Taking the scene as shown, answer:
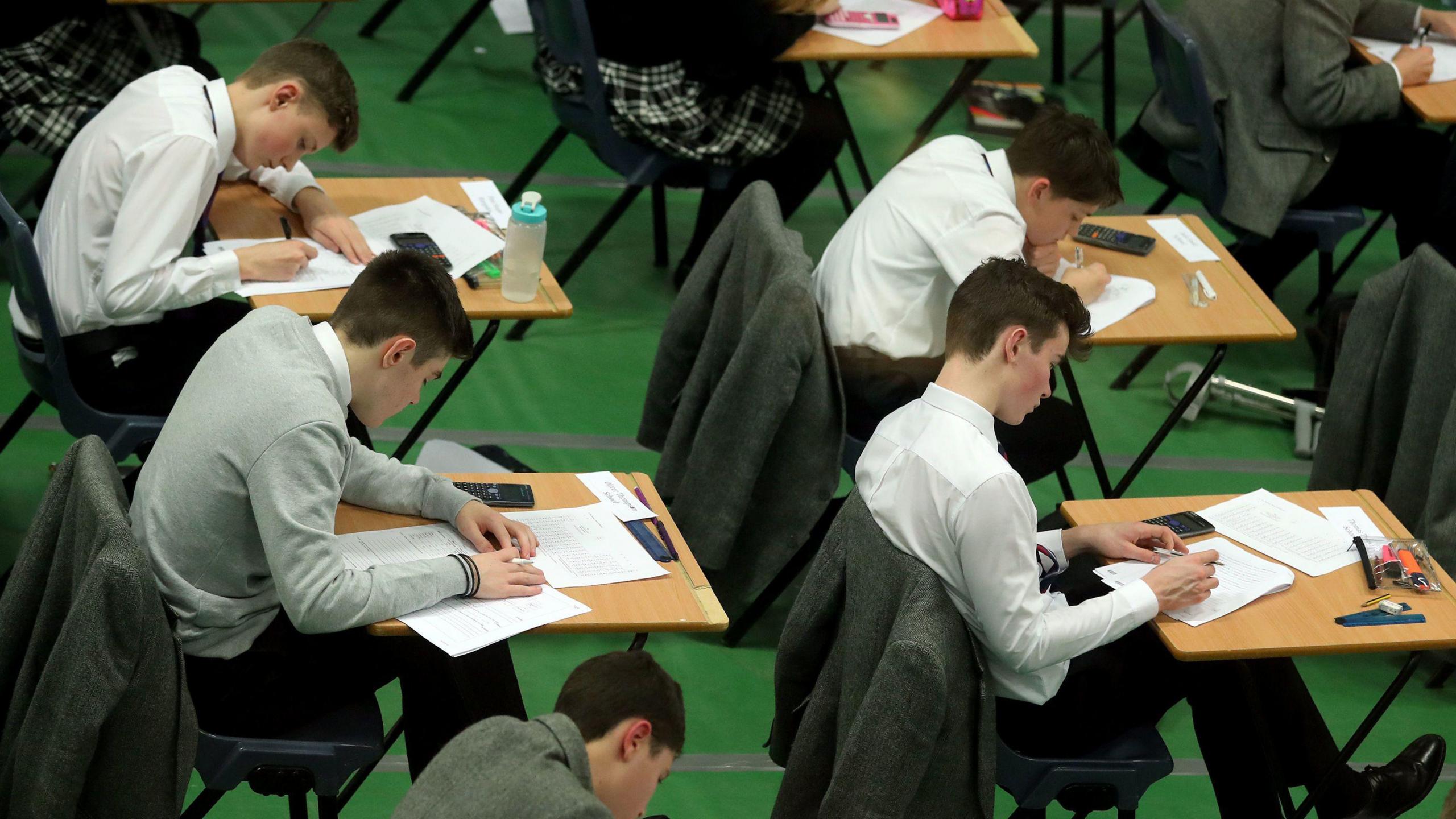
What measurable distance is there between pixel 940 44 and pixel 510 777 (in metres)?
3.29

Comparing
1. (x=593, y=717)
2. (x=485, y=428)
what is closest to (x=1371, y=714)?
(x=593, y=717)

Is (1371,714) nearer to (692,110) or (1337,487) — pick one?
(1337,487)

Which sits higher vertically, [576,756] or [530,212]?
[576,756]

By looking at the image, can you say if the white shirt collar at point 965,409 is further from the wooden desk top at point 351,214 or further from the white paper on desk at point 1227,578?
the wooden desk top at point 351,214

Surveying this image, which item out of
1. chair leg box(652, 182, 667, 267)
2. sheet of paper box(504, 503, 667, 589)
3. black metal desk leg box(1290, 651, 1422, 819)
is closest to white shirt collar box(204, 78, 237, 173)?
sheet of paper box(504, 503, 667, 589)

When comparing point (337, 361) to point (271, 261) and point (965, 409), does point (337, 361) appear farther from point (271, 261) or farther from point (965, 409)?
point (965, 409)

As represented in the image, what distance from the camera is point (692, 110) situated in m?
4.43

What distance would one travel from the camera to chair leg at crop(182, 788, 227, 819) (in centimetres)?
246

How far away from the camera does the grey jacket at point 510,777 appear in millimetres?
1713

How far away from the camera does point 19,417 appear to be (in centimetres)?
339

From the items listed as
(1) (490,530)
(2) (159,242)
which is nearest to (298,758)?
(1) (490,530)

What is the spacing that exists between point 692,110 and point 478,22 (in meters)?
2.42

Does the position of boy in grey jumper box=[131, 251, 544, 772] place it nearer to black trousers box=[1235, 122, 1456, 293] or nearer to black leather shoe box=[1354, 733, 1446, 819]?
black leather shoe box=[1354, 733, 1446, 819]

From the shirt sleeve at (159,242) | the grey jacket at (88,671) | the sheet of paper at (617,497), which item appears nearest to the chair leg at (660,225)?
the shirt sleeve at (159,242)
